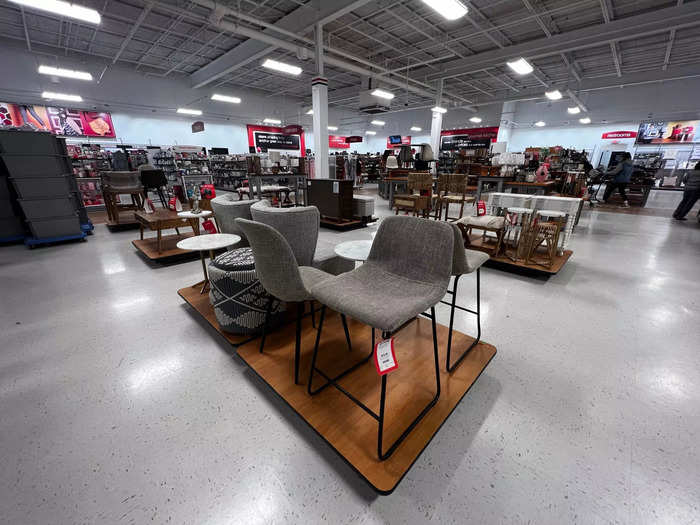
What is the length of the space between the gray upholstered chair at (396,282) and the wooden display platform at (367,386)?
0.06 meters

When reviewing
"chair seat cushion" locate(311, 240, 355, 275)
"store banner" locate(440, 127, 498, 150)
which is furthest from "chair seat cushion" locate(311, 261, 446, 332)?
"store banner" locate(440, 127, 498, 150)

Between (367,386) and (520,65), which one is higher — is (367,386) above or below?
below

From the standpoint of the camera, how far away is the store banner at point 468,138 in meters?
14.9

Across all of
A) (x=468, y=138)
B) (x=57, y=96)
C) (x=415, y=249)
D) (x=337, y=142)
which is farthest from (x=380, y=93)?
(x=337, y=142)

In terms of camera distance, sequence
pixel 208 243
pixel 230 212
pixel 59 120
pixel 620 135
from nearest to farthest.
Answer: pixel 208 243, pixel 230 212, pixel 59 120, pixel 620 135

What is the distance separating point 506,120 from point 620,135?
5.03 meters

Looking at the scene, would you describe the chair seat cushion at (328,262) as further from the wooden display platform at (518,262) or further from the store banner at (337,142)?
the store banner at (337,142)

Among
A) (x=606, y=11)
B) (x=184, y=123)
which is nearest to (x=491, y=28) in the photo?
(x=606, y=11)

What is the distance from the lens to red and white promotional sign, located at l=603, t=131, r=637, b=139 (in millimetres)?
13242

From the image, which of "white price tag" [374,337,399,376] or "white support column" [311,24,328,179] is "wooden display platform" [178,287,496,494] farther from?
"white support column" [311,24,328,179]

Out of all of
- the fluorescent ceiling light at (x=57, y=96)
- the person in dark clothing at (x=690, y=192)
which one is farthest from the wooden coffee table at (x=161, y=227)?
the person in dark clothing at (x=690, y=192)

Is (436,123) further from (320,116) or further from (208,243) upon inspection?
(208,243)

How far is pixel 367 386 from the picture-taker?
157cm

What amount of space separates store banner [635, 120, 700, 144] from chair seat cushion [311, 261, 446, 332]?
18.5 meters
